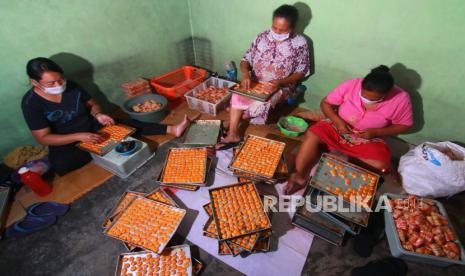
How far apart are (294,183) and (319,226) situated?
0.57 meters

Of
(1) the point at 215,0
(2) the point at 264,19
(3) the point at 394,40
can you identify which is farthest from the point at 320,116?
(1) the point at 215,0

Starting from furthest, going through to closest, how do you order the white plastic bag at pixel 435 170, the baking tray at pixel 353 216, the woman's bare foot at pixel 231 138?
the woman's bare foot at pixel 231 138 < the white plastic bag at pixel 435 170 < the baking tray at pixel 353 216

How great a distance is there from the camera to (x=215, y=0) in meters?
4.08

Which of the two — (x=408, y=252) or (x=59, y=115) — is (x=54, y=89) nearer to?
(x=59, y=115)

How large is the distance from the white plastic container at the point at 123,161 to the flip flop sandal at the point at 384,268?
265 centimetres

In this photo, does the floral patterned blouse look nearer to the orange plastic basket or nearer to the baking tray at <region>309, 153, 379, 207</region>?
the orange plastic basket

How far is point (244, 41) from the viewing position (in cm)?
415

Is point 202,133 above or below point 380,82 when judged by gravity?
below

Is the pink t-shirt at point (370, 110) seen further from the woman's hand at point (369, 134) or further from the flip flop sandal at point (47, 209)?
the flip flop sandal at point (47, 209)

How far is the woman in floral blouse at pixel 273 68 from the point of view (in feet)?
10.8

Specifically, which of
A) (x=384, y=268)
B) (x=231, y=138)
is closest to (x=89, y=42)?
(x=231, y=138)

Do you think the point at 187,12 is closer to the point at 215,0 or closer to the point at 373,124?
the point at 215,0

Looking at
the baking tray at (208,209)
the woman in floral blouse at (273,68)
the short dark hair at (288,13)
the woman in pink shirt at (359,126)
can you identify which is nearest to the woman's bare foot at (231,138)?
A: the woman in floral blouse at (273,68)

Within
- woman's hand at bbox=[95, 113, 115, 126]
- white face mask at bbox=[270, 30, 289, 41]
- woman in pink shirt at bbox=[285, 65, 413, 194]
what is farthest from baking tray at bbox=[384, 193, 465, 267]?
woman's hand at bbox=[95, 113, 115, 126]
